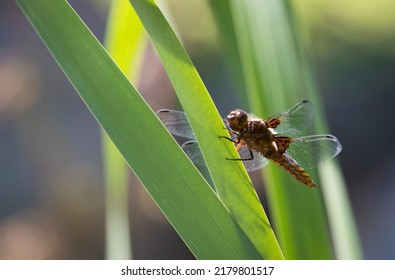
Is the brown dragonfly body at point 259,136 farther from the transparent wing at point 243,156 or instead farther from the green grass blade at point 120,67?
the green grass blade at point 120,67

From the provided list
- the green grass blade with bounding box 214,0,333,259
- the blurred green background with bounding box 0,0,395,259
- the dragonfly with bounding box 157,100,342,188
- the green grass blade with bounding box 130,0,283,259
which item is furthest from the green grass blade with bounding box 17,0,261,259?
the blurred green background with bounding box 0,0,395,259

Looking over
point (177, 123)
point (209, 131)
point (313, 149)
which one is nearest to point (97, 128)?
point (177, 123)

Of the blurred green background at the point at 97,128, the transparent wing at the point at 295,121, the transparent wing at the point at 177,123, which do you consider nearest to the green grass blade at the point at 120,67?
the transparent wing at the point at 177,123

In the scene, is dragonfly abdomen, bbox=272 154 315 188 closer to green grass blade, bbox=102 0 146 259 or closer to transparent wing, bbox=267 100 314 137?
transparent wing, bbox=267 100 314 137

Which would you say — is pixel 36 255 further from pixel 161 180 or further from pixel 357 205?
pixel 161 180

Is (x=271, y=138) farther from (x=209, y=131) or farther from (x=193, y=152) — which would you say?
(x=209, y=131)
